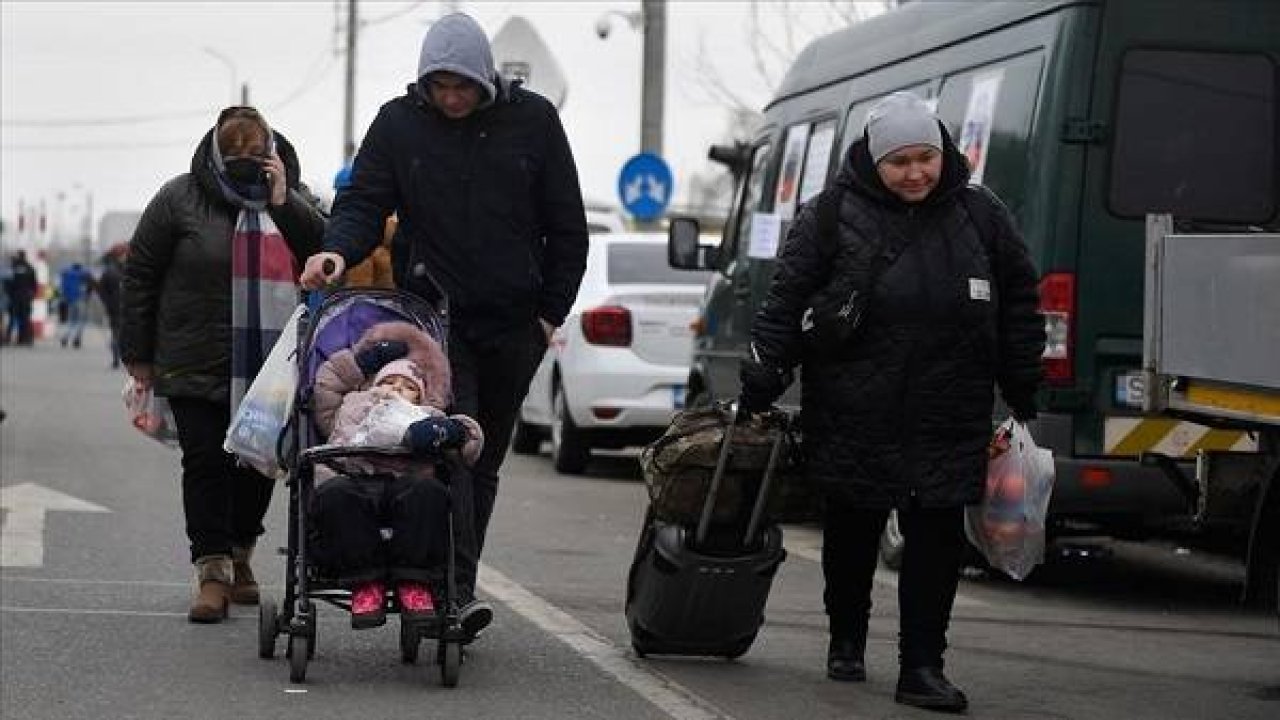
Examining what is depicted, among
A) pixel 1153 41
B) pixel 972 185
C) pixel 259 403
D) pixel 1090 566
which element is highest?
pixel 1153 41

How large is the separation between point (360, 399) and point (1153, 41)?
4472mm

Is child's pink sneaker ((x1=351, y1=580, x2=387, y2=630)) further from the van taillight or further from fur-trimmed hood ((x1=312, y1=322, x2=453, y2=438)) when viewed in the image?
the van taillight

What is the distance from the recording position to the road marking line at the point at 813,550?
1197 centimetres

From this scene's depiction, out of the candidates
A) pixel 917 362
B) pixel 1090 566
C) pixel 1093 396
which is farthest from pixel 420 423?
pixel 1090 566

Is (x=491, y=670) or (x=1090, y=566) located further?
(x=1090, y=566)

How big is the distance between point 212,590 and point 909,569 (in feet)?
8.84

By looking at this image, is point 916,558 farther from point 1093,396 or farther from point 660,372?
point 660,372

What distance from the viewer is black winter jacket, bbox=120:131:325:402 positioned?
994 centimetres

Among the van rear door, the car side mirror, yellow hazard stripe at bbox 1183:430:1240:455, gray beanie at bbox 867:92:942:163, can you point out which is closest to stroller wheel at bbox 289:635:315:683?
gray beanie at bbox 867:92:942:163

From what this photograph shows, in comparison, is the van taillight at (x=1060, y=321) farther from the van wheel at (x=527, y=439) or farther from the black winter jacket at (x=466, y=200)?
the van wheel at (x=527, y=439)

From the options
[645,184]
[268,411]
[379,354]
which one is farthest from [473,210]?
[645,184]

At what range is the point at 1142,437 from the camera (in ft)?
37.7

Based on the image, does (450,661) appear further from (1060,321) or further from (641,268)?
(641,268)

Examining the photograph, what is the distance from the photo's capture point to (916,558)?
845cm
